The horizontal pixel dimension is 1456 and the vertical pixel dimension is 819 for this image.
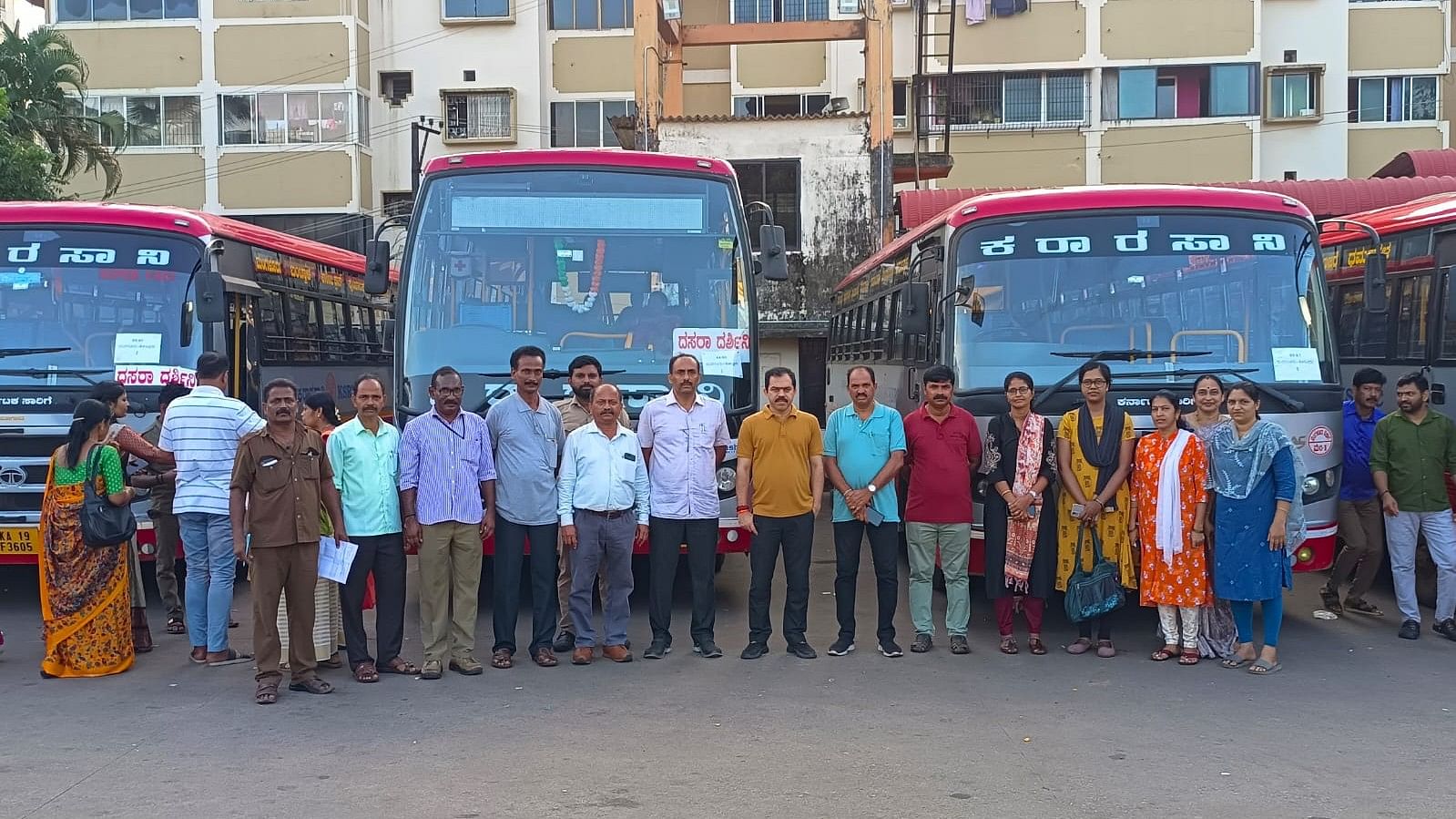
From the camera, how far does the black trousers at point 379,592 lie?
302 inches

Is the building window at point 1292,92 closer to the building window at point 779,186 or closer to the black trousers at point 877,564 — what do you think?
the building window at point 779,186

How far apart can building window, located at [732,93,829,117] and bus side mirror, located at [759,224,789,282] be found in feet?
81.9

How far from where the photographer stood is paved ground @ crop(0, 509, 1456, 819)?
5.48 metres

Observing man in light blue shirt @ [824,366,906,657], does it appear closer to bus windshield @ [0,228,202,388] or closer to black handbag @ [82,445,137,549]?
black handbag @ [82,445,137,549]

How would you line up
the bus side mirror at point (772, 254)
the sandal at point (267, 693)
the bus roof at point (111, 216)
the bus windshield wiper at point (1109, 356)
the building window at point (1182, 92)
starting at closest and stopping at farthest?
the sandal at point (267, 693) → the bus windshield wiper at point (1109, 356) → the bus side mirror at point (772, 254) → the bus roof at point (111, 216) → the building window at point (1182, 92)

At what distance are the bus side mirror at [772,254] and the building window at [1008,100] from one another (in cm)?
2489

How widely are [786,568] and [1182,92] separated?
1137 inches

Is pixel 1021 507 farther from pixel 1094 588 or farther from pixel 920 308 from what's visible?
pixel 920 308

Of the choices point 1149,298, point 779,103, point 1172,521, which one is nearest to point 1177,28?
point 779,103

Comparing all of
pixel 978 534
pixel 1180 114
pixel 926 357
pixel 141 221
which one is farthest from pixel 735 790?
pixel 1180 114

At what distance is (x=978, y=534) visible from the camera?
28.9ft

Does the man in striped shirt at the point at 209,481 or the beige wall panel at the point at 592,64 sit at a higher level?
the beige wall panel at the point at 592,64

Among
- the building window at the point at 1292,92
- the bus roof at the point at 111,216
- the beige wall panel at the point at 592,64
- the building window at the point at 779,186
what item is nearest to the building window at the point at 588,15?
the beige wall panel at the point at 592,64

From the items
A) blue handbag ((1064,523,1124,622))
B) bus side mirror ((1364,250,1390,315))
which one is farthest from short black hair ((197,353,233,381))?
bus side mirror ((1364,250,1390,315))
